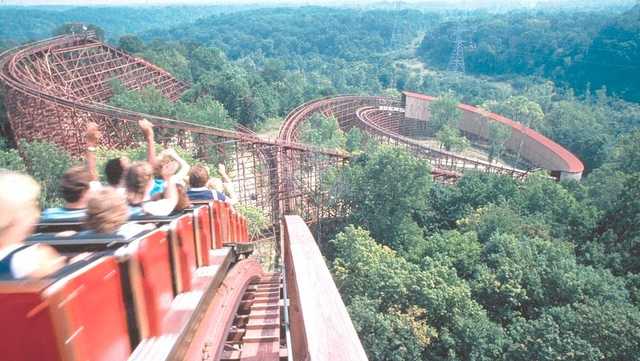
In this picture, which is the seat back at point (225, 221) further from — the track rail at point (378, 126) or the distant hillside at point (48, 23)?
the distant hillside at point (48, 23)

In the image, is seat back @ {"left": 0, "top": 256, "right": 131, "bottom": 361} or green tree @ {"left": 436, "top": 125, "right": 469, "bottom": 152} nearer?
seat back @ {"left": 0, "top": 256, "right": 131, "bottom": 361}

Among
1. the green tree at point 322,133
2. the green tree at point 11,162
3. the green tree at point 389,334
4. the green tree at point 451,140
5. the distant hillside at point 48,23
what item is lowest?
the green tree at point 451,140

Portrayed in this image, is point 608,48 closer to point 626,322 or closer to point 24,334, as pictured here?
point 626,322

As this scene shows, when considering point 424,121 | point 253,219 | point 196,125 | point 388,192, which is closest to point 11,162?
point 196,125

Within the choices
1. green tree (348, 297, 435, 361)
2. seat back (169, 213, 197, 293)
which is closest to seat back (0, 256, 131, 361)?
seat back (169, 213, 197, 293)

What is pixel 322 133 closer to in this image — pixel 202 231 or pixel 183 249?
pixel 202 231

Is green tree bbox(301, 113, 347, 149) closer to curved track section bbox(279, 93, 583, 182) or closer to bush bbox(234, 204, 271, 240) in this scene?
curved track section bbox(279, 93, 583, 182)

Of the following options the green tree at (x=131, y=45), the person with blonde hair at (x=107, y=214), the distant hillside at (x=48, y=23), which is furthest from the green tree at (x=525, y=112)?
the distant hillside at (x=48, y=23)
